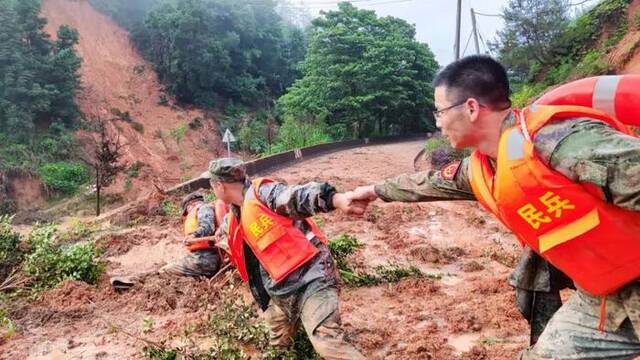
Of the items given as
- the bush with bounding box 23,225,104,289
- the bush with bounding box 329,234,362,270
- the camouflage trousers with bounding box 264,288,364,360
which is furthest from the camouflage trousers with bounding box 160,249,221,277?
the camouflage trousers with bounding box 264,288,364,360

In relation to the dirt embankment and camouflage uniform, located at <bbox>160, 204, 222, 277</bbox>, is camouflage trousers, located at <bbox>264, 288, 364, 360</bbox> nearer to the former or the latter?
camouflage uniform, located at <bbox>160, 204, 222, 277</bbox>

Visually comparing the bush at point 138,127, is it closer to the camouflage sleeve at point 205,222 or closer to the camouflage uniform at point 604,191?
the camouflage sleeve at point 205,222

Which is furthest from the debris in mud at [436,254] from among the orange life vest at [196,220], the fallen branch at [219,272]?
the orange life vest at [196,220]

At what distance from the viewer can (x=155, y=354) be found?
4.16 metres

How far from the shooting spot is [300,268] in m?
3.50

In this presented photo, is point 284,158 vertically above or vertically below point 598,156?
below

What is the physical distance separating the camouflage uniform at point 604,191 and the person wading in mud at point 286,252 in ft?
4.05

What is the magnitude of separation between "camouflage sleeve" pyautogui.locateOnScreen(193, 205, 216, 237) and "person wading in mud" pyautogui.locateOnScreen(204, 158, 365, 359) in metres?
2.28

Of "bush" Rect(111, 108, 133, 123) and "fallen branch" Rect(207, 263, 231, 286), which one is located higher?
"bush" Rect(111, 108, 133, 123)

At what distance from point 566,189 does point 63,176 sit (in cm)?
2212

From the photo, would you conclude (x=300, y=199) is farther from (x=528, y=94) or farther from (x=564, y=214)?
(x=528, y=94)

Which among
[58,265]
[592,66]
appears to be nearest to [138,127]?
[592,66]

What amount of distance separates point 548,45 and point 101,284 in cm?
2073

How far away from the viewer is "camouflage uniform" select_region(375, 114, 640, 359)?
1769 millimetres
